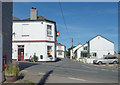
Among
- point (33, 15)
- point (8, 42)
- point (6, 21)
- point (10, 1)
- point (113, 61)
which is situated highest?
point (33, 15)

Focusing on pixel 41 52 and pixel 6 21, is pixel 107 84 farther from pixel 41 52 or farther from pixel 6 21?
pixel 41 52

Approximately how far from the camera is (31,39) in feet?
86.4

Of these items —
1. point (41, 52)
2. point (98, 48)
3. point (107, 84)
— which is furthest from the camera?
point (98, 48)

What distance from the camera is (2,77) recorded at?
25.6 feet

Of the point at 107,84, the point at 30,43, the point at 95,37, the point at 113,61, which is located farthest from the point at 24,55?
the point at 95,37

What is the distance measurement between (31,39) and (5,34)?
686 inches

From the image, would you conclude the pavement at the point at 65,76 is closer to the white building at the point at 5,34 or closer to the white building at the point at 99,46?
the white building at the point at 5,34

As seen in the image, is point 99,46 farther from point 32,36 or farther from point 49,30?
point 32,36

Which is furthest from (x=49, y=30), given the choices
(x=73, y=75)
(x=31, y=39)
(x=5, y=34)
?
(x=5, y=34)

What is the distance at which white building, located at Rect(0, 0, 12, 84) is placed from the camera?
8.15 m

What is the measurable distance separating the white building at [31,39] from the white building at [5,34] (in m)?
16.2

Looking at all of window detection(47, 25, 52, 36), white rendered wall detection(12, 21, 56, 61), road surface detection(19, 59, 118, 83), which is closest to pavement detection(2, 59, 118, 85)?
road surface detection(19, 59, 118, 83)

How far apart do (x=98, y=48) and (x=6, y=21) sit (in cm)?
3843

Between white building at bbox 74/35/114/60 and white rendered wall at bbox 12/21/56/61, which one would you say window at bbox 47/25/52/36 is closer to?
white rendered wall at bbox 12/21/56/61
